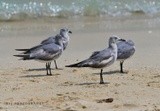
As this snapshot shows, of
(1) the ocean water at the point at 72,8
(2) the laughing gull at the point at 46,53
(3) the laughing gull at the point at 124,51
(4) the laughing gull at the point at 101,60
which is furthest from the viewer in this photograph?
(1) the ocean water at the point at 72,8

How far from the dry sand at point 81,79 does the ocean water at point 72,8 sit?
3.99 meters

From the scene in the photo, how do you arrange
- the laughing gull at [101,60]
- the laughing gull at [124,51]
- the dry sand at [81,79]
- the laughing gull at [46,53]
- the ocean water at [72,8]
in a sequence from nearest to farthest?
the dry sand at [81,79] → the laughing gull at [101,60] → the laughing gull at [46,53] → the laughing gull at [124,51] → the ocean water at [72,8]

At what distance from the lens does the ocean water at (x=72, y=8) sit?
19961mm

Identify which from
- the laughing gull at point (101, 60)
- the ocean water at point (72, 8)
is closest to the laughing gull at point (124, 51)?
the laughing gull at point (101, 60)

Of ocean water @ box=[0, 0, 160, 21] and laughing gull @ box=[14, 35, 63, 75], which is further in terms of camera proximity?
ocean water @ box=[0, 0, 160, 21]

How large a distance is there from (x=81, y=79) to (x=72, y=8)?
11153mm

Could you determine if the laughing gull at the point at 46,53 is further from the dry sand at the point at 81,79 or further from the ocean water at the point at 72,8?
the ocean water at the point at 72,8

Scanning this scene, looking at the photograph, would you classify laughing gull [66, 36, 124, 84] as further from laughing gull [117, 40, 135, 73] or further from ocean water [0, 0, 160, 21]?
ocean water [0, 0, 160, 21]

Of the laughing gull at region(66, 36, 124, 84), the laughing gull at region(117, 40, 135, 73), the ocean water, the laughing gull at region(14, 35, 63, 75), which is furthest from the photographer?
the ocean water

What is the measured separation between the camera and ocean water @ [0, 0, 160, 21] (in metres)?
20.0

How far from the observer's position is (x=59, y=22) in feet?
62.4

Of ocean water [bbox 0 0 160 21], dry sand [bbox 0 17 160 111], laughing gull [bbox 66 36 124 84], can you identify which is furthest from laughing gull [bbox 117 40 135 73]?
ocean water [bbox 0 0 160 21]

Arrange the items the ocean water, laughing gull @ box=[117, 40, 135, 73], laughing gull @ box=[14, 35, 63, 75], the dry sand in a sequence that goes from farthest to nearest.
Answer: the ocean water < laughing gull @ box=[117, 40, 135, 73] < laughing gull @ box=[14, 35, 63, 75] < the dry sand

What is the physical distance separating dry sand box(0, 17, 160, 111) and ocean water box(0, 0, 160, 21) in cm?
399
